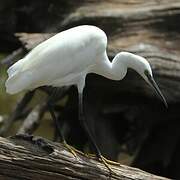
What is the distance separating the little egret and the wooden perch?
7.1 inches

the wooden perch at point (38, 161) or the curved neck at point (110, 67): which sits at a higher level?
the curved neck at point (110, 67)

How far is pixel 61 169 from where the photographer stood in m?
2.96

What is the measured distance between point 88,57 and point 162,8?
1162 millimetres

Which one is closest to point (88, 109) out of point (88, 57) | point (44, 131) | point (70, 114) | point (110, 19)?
point (70, 114)

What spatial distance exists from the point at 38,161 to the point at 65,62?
1.65 ft

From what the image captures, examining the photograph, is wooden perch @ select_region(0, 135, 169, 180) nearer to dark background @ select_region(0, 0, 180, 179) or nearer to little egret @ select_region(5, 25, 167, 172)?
little egret @ select_region(5, 25, 167, 172)

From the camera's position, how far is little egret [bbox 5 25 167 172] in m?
3.04

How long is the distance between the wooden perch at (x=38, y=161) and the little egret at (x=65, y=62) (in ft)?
0.59

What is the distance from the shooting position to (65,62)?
3137 mm

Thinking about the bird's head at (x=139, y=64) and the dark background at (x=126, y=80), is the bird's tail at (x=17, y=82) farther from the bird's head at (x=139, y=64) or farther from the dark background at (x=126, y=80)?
the dark background at (x=126, y=80)

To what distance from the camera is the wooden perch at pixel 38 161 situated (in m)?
2.89

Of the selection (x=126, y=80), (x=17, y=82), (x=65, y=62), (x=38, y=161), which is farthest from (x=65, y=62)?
(x=126, y=80)

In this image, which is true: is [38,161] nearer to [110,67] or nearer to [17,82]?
[17,82]

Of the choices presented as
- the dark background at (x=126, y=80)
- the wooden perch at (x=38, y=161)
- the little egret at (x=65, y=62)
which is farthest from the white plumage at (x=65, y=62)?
the dark background at (x=126, y=80)
